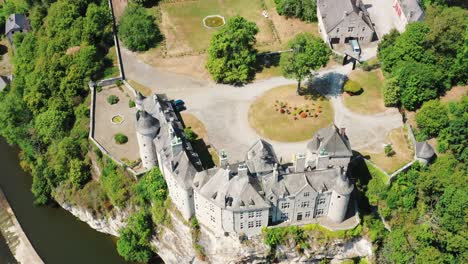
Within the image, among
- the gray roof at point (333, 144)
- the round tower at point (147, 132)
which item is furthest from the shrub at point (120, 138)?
the gray roof at point (333, 144)

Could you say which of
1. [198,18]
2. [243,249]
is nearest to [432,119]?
[243,249]

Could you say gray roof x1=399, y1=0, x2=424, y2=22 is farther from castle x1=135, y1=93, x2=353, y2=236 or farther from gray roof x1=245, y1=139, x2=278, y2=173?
gray roof x1=245, y1=139, x2=278, y2=173

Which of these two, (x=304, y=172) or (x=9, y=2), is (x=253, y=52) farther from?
(x=9, y=2)

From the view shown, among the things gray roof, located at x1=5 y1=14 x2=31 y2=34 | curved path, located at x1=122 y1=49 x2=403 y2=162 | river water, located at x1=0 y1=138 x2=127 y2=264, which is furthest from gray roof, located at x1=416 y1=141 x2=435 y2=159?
gray roof, located at x1=5 y1=14 x2=31 y2=34

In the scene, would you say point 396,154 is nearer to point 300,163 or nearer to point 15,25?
point 300,163

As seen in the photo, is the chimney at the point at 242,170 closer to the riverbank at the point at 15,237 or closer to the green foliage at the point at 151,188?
the green foliage at the point at 151,188

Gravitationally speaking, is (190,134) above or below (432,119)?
below

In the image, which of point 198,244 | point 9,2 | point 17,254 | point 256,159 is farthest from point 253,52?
point 9,2
